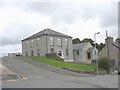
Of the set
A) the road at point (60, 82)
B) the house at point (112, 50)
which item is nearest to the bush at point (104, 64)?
the house at point (112, 50)

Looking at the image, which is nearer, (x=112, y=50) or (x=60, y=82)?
(x=60, y=82)

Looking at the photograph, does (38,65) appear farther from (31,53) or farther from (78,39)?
(78,39)

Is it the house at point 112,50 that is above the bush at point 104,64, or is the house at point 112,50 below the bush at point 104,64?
above

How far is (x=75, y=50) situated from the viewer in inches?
3002

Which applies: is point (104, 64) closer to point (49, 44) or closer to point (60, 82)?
point (49, 44)

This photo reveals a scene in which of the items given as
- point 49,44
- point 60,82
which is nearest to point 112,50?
point 49,44

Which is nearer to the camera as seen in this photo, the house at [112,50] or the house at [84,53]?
the house at [112,50]

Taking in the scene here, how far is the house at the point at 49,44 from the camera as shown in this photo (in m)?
60.2

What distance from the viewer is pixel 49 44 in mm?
60344

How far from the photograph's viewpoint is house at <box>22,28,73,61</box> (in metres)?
60.2

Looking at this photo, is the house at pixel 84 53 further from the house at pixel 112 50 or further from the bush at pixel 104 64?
the bush at pixel 104 64

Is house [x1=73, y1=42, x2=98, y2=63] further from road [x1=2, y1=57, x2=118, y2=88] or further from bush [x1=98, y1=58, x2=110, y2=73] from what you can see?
road [x1=2, y1=57, x2=118, y2=88]

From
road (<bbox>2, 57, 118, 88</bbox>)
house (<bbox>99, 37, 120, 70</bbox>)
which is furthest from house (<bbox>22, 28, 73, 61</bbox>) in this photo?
road (<bbox>2, 57, 118, 88</bbox>)

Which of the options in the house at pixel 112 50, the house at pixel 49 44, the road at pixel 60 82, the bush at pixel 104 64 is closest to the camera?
the road at pixel 60 82
